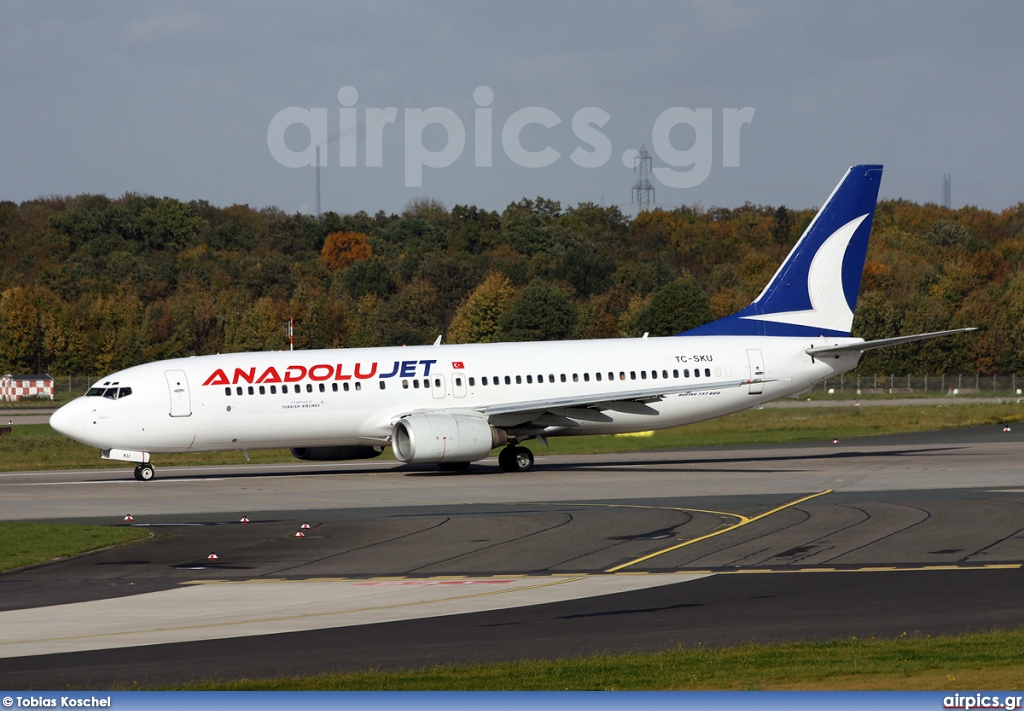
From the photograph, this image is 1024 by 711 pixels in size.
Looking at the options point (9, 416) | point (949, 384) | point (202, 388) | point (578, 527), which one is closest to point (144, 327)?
point (9, 416)

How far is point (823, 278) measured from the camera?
44.3 metres

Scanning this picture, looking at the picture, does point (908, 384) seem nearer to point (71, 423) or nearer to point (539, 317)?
point (539, 317)

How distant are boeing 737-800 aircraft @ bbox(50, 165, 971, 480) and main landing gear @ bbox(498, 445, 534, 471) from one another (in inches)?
1.7

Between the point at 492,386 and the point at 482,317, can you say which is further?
the point at 482,317

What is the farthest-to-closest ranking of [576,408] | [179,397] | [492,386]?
[492,386] < [576,408] < [179,397]

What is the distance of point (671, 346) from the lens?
4203 cm

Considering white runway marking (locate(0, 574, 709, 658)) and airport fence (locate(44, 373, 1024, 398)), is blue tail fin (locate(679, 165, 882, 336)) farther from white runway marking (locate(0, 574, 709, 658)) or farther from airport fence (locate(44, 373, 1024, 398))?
airport fence (locate(44, 373, 1024, 398))

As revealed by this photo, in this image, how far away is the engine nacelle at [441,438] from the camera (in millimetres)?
37125

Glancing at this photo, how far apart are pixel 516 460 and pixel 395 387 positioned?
453cm

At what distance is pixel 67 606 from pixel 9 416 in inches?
2535

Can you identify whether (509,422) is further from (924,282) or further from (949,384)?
(924,282)

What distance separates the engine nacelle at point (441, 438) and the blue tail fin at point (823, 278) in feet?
31.3

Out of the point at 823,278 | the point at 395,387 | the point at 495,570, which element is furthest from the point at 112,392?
the point at 823,278

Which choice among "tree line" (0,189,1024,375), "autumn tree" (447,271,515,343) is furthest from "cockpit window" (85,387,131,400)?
"autumn tree" (447,271,515,343)
